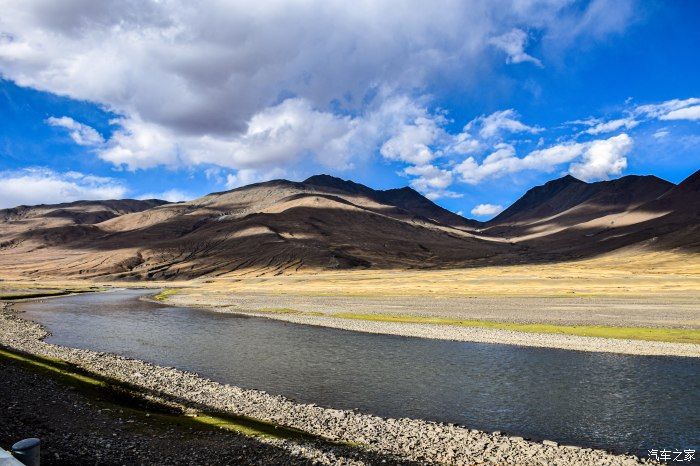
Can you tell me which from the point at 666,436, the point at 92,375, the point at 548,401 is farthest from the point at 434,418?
the point at 92,375

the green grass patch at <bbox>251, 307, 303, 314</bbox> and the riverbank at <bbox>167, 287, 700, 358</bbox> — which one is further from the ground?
the green grass patch at <bbox>251, 307, 303, 314</bbox>

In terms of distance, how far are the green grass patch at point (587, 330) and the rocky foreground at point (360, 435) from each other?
3359cm

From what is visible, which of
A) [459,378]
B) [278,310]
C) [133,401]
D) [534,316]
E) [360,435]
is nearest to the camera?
[360,435]

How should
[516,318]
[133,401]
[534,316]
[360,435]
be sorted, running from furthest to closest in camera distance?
[534,316] → [516,318] → [133,401] → [360,435]

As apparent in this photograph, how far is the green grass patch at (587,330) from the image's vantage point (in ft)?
159

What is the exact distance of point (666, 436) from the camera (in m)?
23.2

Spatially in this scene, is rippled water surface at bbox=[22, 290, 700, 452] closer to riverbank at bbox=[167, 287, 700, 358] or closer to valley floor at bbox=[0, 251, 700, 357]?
riverbank at bbox=[167, 287, 700, 358]

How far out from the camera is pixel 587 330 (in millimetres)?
53906

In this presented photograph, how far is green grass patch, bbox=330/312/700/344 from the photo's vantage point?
48.4m

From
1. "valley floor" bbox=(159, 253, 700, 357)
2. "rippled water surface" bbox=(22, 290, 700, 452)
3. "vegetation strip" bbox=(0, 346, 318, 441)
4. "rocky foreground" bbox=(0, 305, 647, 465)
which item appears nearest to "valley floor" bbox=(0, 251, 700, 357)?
"valley floor" bbox=(159, 253, 700, 357)

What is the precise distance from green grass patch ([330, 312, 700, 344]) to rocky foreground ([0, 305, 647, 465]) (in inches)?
1322

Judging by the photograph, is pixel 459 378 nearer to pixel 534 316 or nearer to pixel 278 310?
pixel 534 316

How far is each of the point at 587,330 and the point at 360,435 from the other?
4088 cm

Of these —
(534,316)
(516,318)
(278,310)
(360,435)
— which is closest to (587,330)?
(516,318)
